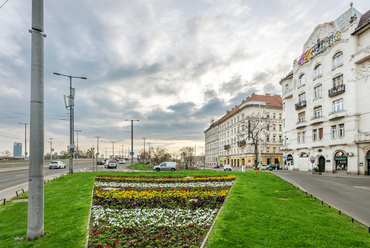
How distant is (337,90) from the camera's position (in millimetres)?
34969

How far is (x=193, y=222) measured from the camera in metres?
7.19

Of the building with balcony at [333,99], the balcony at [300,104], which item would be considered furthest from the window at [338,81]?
the balcony at [300,104]

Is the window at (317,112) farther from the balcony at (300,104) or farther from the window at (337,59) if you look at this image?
the window at (337,59)

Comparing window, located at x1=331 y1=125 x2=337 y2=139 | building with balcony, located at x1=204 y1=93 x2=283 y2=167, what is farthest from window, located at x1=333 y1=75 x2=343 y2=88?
building with balcony, located at x1=204 y1=93 x2=283 y2=167

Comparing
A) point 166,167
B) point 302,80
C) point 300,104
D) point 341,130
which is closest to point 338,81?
point 341,130

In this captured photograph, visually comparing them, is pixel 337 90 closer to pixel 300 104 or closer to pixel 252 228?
pixel 300 104

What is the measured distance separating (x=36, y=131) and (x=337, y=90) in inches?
1610

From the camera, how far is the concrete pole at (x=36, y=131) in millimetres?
6050

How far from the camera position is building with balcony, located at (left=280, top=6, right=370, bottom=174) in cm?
3130

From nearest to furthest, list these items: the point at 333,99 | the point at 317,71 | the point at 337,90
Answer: the point at 337,90 < the point at 333,99 < the point at 317,71

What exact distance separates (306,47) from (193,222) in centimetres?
4903

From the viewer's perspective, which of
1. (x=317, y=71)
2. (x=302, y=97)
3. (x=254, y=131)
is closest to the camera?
(x=317, y=71)

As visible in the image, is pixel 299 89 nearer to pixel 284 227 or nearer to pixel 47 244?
pixel 284 227

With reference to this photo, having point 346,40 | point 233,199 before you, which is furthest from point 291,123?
point 233,199
